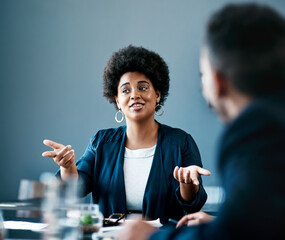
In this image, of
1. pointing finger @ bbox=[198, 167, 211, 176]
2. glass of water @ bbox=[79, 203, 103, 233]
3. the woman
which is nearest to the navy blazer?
the woman

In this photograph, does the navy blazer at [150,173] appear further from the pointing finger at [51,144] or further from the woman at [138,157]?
the pointing finger at [51,144]

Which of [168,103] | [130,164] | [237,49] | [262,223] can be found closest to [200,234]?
[262,223]

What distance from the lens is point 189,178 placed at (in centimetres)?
143

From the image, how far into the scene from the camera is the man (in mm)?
556

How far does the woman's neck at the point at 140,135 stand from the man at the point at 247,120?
4.30ft

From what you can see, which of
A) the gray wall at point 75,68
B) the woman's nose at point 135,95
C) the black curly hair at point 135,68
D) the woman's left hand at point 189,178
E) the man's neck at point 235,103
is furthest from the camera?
the gray wall at point 75,68

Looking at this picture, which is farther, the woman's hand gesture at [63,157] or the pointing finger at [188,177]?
the woman's hand gesture at [63,157]

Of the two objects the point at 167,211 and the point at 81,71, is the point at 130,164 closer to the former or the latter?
the point at 167,211

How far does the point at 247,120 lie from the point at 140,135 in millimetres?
1493

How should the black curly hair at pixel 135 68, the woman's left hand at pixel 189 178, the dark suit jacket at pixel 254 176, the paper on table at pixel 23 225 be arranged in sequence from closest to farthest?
the dark suit jacket at pixel 254 176
the paper on table at pixel 23 225
the woman's left hand at pixel 189 178
the black curly hair at pixel 135 68

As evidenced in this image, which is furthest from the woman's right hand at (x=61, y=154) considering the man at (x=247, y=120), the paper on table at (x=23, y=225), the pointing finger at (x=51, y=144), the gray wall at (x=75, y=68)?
the gray wall at (x=75, y=68)

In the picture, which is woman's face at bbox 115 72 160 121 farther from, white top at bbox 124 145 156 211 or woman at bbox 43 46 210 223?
white top at bbox 124 145 156 211

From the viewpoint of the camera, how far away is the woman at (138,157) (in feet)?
5.82

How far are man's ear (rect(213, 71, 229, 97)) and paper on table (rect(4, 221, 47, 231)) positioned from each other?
89 centimetres
